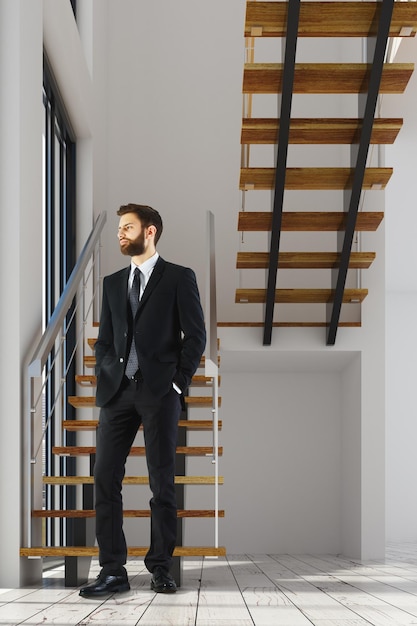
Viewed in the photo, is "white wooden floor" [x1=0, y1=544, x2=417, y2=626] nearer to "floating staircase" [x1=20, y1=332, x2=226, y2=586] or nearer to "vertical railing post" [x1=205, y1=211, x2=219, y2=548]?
"floating staircase" [x1=20, y1=332, x2=226, y2=586]

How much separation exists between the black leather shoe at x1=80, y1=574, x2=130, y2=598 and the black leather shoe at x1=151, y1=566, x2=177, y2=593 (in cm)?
10

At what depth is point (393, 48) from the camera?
18.7ft

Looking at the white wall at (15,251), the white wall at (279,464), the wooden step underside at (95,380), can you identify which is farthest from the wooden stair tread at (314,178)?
the white wall at (279,464)

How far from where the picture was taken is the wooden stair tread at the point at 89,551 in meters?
3.45

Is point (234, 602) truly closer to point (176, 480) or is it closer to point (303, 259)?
point (176, 480)

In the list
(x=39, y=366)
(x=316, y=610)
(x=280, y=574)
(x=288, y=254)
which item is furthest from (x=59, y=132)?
(x=316, y=610)

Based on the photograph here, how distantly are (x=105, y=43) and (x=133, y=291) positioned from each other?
4477 millimetres

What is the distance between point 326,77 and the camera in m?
4.89

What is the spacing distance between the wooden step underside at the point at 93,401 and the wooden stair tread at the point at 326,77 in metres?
1.68

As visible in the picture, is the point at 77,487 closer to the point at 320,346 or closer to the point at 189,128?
the point at 320,346

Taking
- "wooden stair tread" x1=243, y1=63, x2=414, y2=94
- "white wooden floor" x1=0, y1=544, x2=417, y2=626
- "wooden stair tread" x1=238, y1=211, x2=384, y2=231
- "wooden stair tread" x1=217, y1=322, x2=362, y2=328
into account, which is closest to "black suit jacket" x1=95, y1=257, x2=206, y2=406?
"white wooden floor" x1=0, y1=544, x2=417, y2=626

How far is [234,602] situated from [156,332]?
37.0 inches

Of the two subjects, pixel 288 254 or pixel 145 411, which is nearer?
pixel 145 411

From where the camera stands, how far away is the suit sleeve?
327cm
